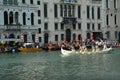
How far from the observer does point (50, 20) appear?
249ft

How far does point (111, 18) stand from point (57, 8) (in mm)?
13544

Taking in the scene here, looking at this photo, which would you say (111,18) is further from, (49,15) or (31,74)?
(31,74)

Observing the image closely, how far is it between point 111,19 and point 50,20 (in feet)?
49.2

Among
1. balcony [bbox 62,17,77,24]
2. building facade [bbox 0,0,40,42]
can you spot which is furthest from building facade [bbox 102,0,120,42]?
building facade [bbox 0,0,40,42]

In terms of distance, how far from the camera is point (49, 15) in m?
75.7

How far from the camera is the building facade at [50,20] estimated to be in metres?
70.1

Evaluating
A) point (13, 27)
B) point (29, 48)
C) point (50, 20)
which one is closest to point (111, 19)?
point (50, 20)

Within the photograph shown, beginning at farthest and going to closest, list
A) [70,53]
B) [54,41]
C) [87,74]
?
[54,41]
[70,53]
[87,74]

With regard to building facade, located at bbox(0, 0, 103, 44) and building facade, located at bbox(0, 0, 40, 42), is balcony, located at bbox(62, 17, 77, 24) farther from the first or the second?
building facade, located at bbox(0, 0, 40, 42)

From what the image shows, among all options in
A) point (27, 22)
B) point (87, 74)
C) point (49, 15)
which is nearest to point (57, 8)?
point (49, 15)

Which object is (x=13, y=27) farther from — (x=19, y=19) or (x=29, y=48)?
(x=29, y=48)

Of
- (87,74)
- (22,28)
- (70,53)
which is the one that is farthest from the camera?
(22,28)

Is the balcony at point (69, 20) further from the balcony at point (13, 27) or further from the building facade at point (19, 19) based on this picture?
the balcony at point (13, 27)

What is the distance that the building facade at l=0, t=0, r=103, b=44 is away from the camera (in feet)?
230
